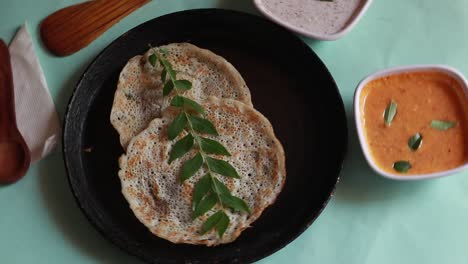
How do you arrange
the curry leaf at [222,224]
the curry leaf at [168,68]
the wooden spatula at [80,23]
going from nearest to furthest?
the curry leaf at [222,224]
the curry leaf at [168,68]
the wooden spatula at [80,23]

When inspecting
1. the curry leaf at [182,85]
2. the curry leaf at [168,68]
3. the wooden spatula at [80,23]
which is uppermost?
the wooden spatula at [80,23]

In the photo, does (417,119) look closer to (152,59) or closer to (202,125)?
(202,125)

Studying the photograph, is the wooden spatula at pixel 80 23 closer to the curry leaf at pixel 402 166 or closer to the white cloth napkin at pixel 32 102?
the white cloth napkin at pixel 32 102

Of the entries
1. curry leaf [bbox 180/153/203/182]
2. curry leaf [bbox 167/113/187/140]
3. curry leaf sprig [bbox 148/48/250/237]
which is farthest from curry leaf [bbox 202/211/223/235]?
curry leaf [bbox 167/113/187/140]

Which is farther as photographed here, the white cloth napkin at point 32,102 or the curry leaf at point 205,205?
the white cloth napkin at point 32,102

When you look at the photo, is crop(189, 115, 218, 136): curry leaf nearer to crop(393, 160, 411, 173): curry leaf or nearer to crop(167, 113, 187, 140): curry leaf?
crop(167, 113, 187, 140): curry leaf

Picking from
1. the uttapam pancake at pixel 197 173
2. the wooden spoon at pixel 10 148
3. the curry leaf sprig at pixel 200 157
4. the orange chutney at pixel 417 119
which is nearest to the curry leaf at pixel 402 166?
the orange chutney at pixel 417 119

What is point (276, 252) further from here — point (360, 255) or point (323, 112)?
point (323, 112)
